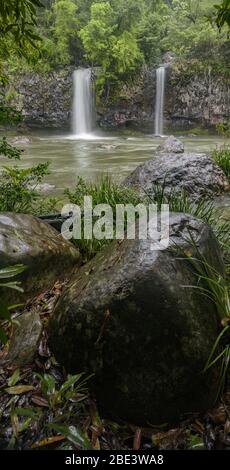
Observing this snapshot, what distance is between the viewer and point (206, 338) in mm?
1980

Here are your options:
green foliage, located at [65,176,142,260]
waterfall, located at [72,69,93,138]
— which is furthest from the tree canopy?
green foliage, located at [65,176,142,260]

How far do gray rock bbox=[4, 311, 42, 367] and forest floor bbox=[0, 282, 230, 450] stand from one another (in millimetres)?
143

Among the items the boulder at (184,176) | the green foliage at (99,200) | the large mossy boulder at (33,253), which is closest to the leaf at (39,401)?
the large mossy boulder at (33,253)

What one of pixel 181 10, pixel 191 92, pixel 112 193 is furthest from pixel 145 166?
pixel 181 10

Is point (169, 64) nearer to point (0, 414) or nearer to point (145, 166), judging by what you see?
point (145, 166)

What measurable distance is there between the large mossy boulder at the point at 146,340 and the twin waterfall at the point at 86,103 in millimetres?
21624

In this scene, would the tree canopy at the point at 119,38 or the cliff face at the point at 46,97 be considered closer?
the tree canopy at the point at 119,38

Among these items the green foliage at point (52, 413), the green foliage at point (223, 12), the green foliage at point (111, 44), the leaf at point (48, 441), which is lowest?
the leaf at point (48, 441)

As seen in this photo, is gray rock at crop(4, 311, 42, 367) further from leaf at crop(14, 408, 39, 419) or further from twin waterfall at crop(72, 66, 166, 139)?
twin waterfall at crop(72, 66, 166, 139)

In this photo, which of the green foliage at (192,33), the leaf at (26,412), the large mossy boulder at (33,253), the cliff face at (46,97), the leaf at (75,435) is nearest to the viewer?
the leaf at (75,435)

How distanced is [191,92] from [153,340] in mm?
23129

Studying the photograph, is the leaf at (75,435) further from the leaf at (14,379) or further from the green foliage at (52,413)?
the leaf at (14,379)

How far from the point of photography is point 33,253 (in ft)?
9.29

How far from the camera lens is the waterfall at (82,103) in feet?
75.3
